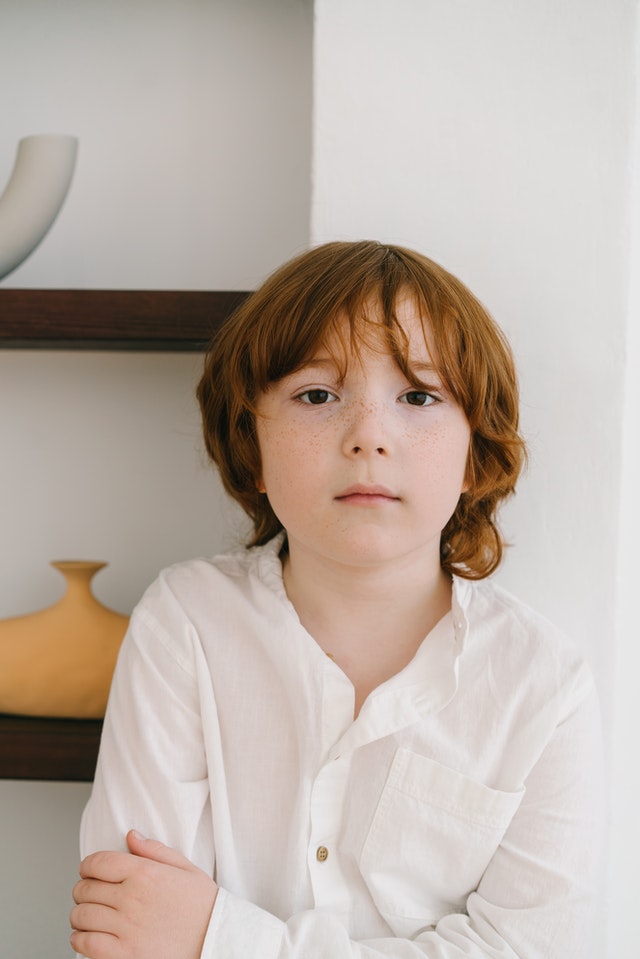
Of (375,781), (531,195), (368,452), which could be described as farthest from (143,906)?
(531,195)

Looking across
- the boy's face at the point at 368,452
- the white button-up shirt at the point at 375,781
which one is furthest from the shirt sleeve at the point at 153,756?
the boy's face at the point at 368,452

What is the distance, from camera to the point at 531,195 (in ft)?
3.99

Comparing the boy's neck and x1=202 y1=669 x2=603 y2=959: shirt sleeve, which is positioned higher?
the boy's neck

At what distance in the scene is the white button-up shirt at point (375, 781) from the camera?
3.41 ft

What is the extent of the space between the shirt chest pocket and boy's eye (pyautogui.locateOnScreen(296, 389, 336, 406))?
0.39m

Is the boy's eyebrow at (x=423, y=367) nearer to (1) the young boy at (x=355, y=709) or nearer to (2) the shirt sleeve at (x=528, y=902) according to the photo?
(1) the young boy at (x=355, y=709)

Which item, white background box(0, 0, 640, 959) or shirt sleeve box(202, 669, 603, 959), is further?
white background box(0, 0, 640, 959)

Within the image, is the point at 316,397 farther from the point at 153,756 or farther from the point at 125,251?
the point at 125,251

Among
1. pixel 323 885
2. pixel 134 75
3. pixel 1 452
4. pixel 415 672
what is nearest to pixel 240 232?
pixel 134 75

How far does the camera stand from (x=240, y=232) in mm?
1517

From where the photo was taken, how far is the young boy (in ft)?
3.31

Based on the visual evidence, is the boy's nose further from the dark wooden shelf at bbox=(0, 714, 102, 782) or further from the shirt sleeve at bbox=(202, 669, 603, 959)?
the dark wooden shelf at bbox=(0, 714, 102, 782)

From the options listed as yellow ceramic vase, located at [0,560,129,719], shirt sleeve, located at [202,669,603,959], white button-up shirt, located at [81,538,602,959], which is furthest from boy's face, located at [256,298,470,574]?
yellow ceramic vase, located at [0,560,129,719]

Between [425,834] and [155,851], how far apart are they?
11.5 inches
